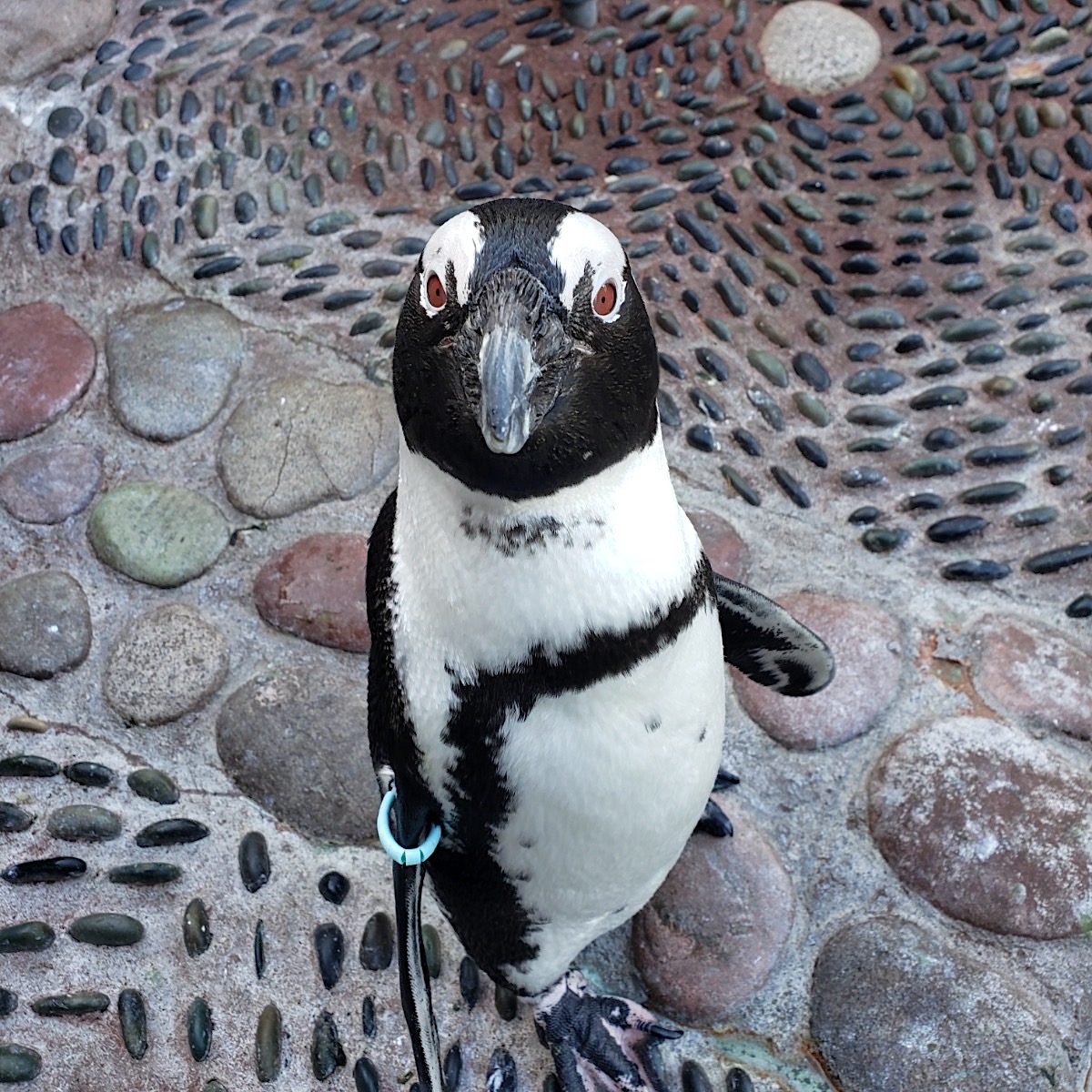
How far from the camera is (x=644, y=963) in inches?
47.6

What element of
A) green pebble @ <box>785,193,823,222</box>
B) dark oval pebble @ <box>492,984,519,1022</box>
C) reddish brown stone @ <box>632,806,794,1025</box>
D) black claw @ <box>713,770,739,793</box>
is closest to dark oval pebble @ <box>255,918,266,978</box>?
dark oval pebble @ <box>492,984,519,1022</box>

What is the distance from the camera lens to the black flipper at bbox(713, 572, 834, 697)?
110 centimetres

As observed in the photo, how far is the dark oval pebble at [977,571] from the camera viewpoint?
1.43 meters

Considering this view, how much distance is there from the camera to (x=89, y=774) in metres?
1.29

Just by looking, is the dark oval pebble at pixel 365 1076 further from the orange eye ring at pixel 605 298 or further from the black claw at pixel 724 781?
the orange eye ring at pixel 605 298

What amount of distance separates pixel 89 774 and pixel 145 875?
132 mm

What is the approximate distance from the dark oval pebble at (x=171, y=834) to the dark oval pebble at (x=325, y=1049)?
0.70 ft

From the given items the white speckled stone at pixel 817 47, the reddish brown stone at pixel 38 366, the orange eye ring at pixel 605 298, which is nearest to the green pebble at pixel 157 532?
the reddish brown stone at pixel 38 366

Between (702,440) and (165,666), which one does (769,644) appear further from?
(165,666)

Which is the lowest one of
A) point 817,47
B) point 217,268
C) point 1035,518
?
point 1035,518

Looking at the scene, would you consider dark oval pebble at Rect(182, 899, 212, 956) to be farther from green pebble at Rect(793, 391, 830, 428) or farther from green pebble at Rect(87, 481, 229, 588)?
green pebble at Rect(793, 391, 830, 428)

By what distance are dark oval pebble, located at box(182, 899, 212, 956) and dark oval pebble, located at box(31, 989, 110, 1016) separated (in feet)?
0.27

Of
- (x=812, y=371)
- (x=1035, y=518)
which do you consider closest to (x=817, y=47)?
(x=812, y=371)

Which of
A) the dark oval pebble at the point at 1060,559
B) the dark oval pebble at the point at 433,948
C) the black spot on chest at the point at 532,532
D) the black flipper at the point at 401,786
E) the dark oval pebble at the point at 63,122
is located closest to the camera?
the black spot on chest at the point at 532,532
